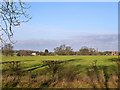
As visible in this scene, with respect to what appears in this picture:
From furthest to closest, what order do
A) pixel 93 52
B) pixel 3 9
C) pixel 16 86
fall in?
pixel 93 52, pixel 16 86, pixel 3 9

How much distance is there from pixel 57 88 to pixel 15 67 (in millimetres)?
2487

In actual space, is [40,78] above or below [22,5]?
below

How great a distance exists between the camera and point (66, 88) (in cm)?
519

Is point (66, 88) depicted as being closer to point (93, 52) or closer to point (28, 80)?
point (28, 80)

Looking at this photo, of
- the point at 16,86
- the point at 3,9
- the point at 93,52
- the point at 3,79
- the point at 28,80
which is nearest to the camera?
the point at 3,9

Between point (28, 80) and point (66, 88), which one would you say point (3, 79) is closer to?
point (28, 80)

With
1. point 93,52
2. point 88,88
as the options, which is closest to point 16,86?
point 88,88

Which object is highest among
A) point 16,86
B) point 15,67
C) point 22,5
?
point 22,5

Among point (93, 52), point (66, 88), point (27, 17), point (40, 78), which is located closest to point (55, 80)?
point (40, 78)

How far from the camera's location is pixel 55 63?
6.24 metres

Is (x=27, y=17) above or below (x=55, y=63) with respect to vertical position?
above

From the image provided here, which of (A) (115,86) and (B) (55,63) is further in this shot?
(B) (55,63)

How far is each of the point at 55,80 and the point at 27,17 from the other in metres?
4.13

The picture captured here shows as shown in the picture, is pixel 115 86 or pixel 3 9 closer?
pixel 3 9
